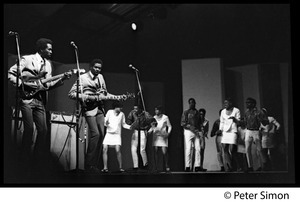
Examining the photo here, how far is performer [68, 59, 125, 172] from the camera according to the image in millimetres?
5418

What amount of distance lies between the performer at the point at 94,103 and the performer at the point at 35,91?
0.25 meters

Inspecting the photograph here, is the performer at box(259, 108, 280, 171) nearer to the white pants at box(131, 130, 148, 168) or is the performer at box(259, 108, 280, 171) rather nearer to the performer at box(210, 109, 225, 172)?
the performer at box(210, 109, 225, 172)

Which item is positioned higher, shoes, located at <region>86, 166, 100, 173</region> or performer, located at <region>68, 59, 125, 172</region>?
performer, located at <region>68, 59, 125, 172</region>

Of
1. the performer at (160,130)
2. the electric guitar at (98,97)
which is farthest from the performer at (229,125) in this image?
the electric guitar at (98,97)

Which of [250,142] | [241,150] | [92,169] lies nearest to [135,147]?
[92,169]

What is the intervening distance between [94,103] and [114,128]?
0.38m

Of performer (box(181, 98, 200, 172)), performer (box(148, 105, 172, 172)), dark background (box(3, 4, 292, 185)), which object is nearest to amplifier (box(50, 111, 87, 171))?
dark background (box(3, 4, 292, 185))

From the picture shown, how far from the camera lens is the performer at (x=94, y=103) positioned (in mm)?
5418

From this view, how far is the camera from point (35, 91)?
548 centimetres

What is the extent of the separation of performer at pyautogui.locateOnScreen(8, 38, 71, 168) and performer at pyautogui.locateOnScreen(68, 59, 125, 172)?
25 centimetres

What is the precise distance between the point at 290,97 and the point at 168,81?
1430 millimetres
